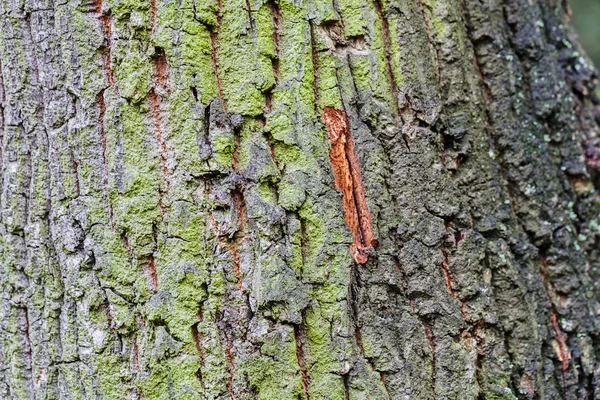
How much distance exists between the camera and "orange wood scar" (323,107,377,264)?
104 centimetres

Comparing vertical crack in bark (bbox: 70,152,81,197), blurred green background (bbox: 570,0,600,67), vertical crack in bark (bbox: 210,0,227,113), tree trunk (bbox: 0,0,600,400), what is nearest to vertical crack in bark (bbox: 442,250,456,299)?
tree trunk (bbox: 0,0,600,400)

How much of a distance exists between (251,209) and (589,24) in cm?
712

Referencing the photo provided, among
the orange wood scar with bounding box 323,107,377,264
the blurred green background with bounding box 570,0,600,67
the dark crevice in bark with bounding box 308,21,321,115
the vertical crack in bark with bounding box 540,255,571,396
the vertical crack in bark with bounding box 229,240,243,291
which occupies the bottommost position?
the vertical crack in bark with bounding box 540,255,571,396

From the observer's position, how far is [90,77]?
40.6 inches

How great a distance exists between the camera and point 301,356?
39.9 inches

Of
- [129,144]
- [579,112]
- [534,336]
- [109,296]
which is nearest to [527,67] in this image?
[579,112]

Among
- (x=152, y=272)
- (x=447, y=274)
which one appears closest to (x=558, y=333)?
(x=447, y=274)

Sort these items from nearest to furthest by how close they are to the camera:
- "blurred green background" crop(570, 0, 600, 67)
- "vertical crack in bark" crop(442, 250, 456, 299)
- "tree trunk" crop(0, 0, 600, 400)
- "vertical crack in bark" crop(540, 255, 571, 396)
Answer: "tree trunk" crop(0, 0, 600, 400) < "vertical crack in bark" crop(442, 250, 456, 299) < "vertical crack in bark" crop(540, 255, 571, 396) < "blurred green background" crop(570, 0, 600, 67)

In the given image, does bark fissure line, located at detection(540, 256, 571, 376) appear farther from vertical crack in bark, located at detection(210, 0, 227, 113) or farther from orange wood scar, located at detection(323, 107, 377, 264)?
vertical crack in bark, located at detection(210, 0, 227, 113)

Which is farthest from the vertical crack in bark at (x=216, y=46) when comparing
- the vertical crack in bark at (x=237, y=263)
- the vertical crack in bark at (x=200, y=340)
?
the vertical crack in bark at (x=200, y=340)

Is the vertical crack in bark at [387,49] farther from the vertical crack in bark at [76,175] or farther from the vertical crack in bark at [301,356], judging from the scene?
the vertical crack in bark at [76,175]

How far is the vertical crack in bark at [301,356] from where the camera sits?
1.01 m

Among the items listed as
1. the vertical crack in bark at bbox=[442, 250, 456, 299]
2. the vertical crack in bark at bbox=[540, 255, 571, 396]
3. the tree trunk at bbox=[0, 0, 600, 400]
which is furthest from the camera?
the vertical crack in bark at bbox=[540, 255, 571, 396]

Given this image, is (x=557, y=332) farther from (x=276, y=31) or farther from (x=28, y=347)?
(x=28, y=347)
